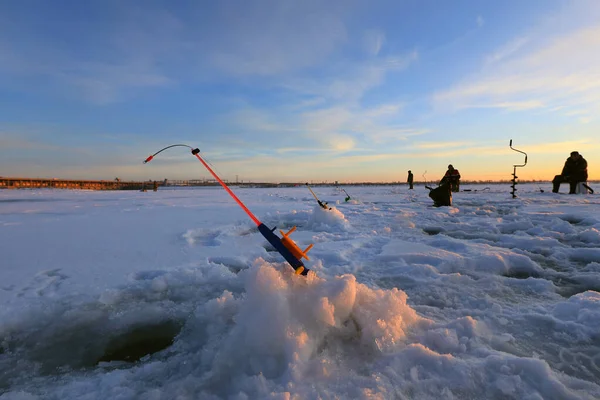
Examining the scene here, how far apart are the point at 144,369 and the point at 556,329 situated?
3.23 m

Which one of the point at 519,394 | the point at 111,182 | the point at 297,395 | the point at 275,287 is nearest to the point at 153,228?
the point at 275,287

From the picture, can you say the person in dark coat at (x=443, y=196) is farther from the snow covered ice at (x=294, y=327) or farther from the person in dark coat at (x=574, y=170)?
the person in dark coat at (x=574, y=170)

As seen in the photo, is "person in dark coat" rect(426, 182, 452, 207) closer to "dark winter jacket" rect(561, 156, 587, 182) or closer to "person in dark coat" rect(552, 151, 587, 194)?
"person in dark coat" rect(552, 151, 587, 194)

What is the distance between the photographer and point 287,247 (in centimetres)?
216

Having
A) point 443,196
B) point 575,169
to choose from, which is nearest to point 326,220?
point 443,196

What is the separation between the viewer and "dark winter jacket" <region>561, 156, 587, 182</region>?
16.7 meters

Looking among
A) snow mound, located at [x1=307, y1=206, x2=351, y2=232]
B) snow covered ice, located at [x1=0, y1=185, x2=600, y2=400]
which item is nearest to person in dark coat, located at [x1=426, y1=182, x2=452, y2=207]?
snow mound, located at [x1=307, y1=206, x2=351, y2=232]

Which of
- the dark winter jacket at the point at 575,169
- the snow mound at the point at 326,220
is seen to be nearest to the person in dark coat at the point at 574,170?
the dark winter jacket at the point at 575,169

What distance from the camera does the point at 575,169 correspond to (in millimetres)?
17234

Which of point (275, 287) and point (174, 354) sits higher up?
point (275, 287)

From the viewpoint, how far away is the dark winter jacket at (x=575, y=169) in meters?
16.7

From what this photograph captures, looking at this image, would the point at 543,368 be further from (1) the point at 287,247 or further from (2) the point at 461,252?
(2) the point at 461,252

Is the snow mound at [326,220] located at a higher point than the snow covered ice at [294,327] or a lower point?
higher

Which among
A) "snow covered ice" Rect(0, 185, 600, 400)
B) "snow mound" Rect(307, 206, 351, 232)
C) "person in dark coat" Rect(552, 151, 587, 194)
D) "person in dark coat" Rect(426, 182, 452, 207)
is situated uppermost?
"person in dark coat" Rect(552, 151, 587, 194)
